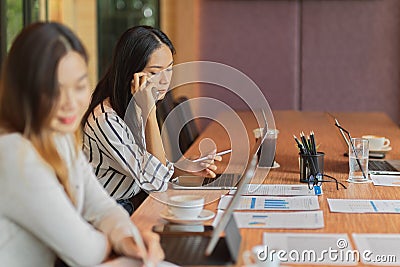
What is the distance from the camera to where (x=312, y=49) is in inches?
224

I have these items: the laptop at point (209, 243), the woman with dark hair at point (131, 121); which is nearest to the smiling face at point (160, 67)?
the woman with dark hair at point (131, 121)

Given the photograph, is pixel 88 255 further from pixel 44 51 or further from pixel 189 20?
pixel 189 20

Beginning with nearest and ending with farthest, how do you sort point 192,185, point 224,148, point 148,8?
point 192,185
point 224,148
point 148,8

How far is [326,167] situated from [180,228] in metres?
1.09

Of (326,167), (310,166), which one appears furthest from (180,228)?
(326,167)

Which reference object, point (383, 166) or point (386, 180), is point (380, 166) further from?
point (386, 180)

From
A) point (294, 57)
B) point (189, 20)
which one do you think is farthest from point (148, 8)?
point (294, 57)

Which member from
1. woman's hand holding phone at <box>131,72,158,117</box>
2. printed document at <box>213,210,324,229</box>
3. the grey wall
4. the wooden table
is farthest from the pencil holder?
the grey wall

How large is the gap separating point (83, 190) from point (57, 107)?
29cm

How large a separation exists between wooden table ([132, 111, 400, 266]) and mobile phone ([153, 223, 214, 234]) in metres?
0.06

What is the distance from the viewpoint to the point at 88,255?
1.61 meters

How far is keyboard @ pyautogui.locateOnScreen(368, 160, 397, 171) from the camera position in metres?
2.77

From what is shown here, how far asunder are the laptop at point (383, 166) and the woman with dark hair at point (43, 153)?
1.27 metres

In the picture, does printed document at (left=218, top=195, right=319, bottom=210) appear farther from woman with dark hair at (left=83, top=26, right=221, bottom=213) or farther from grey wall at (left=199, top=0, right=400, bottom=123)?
grey wall at (left=199, top=0, right=400, bottom=123)
